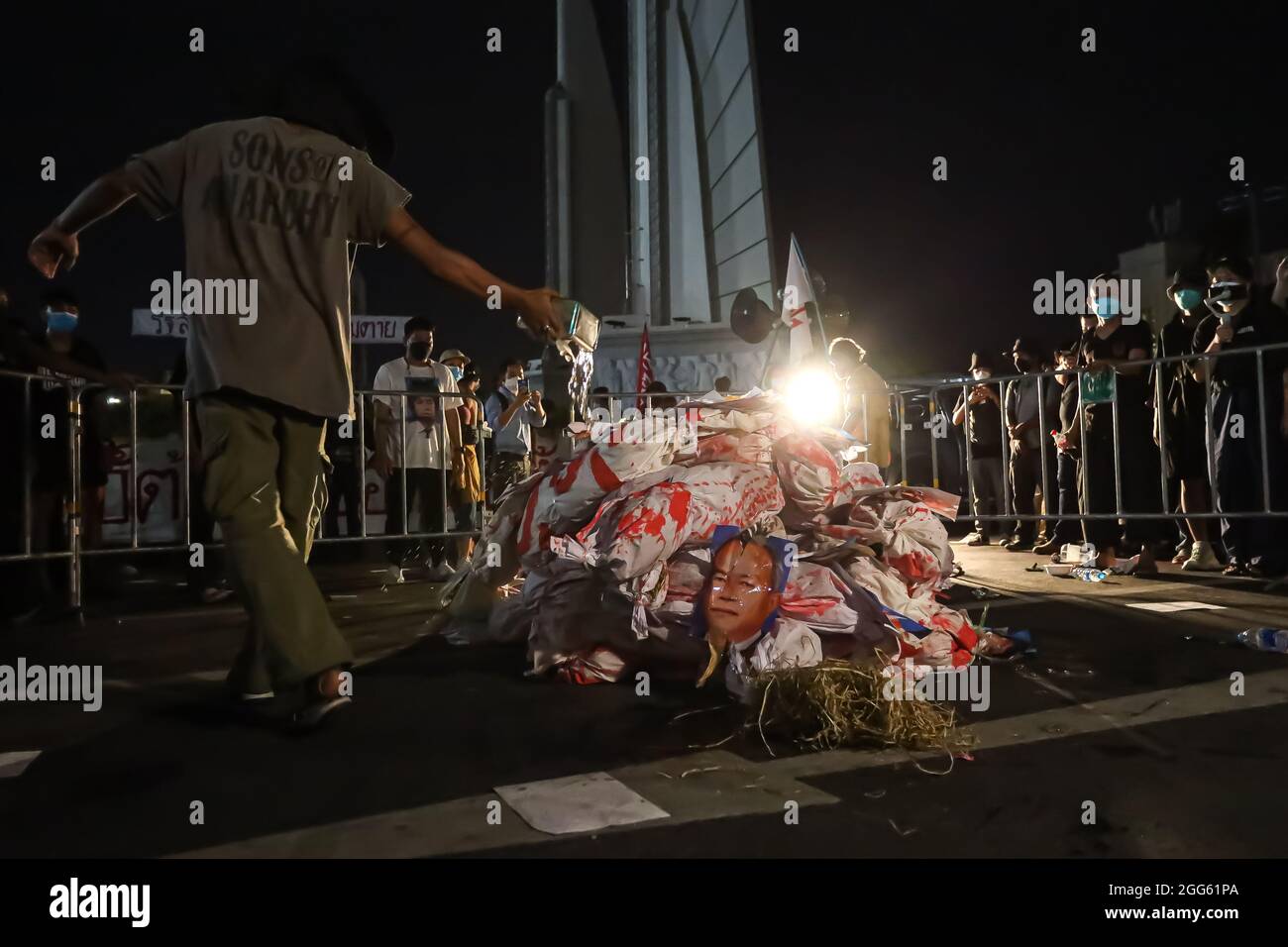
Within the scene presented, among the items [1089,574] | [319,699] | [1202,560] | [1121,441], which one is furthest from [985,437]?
[319,699]

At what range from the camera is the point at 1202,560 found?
19.6 ft

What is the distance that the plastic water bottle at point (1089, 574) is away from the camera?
5.53m

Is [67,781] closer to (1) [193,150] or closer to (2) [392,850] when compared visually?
(2) [392,850]

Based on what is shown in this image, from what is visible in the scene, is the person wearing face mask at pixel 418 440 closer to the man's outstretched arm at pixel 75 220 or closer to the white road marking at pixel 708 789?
the man's outstretched arm at pixel 75 220

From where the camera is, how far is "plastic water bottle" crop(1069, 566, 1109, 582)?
18.1ft

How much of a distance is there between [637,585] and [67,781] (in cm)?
159

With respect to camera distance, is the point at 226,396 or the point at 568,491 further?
the point at 568,491

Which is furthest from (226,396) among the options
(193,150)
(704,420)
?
(704,420)

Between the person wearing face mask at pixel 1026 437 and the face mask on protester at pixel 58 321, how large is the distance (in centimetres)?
672

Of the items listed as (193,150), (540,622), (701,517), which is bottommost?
(540,622)

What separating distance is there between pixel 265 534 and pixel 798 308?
5.39m
